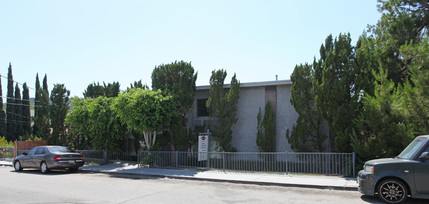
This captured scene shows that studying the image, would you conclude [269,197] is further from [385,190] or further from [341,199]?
[385,190]

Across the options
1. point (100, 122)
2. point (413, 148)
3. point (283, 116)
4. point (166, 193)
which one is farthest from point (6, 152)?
point (413, 148)

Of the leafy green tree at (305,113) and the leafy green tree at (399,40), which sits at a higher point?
the leafy green tree at (399,40)

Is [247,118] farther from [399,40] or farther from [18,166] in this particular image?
[18,166]

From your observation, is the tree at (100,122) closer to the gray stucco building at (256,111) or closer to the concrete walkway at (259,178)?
the concrete walkway at (259,178)

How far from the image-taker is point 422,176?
292 inches

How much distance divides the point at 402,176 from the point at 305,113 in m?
7.88

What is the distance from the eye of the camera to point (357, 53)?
13203 millimetres

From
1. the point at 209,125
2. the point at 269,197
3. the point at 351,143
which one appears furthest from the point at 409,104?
the point at 209,125

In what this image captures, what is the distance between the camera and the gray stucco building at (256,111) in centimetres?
1725

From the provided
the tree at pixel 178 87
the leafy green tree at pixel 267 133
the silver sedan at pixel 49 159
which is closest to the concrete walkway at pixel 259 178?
the silver sedan at pixel 49 159

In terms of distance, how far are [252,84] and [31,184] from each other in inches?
467

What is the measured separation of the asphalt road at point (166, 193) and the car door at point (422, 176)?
65 centimetres

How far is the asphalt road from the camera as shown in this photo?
8352mm

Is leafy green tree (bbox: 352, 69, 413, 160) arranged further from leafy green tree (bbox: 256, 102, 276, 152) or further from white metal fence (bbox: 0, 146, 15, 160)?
white metal fence (bbox: 0, 146, 15, 160)
